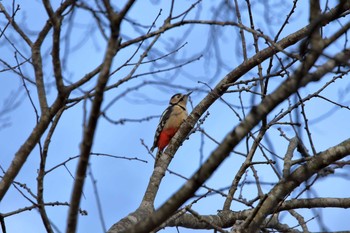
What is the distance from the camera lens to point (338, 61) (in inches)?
108

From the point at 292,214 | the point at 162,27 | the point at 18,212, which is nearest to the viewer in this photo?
the point at 162,27

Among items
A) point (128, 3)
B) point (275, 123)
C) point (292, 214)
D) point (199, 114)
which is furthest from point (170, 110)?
point (128, 3)

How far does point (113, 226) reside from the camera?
454 centimetres

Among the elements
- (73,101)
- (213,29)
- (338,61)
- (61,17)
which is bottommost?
(338,61)

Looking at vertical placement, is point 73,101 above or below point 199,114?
below

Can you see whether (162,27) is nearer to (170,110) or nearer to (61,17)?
(61,17)

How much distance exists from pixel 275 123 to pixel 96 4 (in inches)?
74.9

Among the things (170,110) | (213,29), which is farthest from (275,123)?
(170,110)

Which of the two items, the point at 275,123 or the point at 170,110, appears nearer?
the point at 275,123

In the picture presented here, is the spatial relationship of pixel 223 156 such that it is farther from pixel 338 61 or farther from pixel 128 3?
pixel 128 3

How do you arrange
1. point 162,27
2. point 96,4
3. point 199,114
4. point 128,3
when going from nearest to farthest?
point 128,3 < point 96,4 < point 162,27 < point 199,114

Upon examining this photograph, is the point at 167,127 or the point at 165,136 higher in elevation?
the point at 167,127

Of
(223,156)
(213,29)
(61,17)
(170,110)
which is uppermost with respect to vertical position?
(170,110)

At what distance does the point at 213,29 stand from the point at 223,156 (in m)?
2.06
